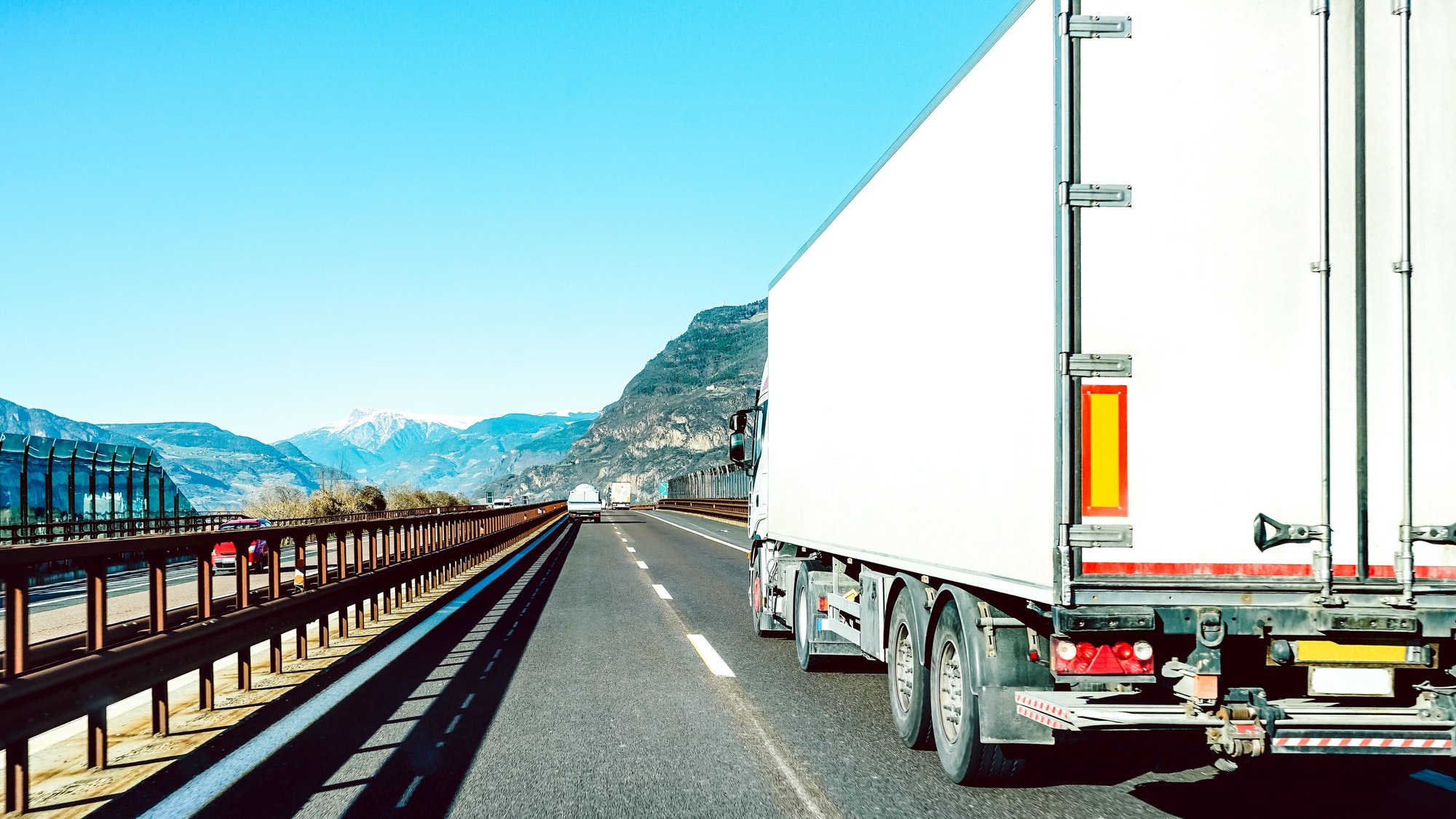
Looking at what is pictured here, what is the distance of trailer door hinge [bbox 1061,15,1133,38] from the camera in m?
4.29

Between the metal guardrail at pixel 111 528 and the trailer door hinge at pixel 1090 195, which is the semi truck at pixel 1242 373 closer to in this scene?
the trailer door hinge at pixel 1090 195

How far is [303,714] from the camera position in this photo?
6.98 m

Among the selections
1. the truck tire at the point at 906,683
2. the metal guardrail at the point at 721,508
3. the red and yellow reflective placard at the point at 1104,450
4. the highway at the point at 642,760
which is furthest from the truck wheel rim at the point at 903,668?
the metal guardrail at the point at 721,508

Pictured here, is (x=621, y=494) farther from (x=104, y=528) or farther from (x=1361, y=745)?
(x=1361, y=745)

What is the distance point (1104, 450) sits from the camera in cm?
422

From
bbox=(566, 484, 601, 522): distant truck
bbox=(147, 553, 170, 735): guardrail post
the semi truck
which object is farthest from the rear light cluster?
bbox=(566, 484, 601, 522): distant truck

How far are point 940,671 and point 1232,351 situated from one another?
2.23m

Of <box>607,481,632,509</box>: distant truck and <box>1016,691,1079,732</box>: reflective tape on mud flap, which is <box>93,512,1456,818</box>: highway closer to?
<box>1016,691,1079,732</box>: reflective tape on mud flap

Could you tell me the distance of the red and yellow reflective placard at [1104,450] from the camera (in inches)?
Answer: 165

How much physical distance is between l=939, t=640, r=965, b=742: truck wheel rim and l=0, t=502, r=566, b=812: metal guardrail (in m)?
3.80

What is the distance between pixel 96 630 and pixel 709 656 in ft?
17.8

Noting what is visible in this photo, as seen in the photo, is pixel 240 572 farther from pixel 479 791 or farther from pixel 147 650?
pixel 479 791

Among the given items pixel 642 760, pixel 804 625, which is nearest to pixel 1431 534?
pixel 642 760

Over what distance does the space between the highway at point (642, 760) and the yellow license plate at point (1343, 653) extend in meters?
1.02
